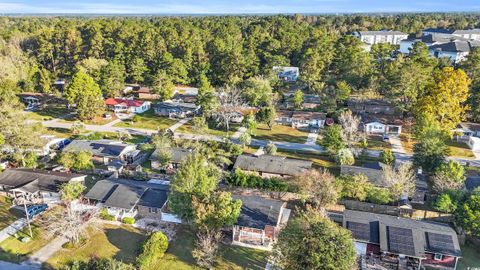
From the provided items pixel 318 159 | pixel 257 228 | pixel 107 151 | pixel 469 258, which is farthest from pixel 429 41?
pixel 257 228

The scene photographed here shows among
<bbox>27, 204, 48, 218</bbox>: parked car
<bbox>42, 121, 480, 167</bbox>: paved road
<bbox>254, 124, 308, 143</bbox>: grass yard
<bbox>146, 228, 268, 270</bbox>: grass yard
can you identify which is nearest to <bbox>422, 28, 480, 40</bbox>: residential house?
<bbox>254, 124, 308, 143</bbox>: grass yard

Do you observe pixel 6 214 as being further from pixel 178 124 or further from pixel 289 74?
pixel 289 74

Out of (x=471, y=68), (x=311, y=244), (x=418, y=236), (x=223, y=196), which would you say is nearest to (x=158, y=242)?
(x=223, y=196)

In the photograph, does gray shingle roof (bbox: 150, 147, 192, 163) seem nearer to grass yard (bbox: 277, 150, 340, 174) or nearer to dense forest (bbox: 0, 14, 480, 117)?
grass yard (bbox: 277, 150, 340, 174)

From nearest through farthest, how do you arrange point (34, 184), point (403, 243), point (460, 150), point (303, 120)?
point (403, 243) → point (34, 184) → point (460, 150) → point (303, 120)

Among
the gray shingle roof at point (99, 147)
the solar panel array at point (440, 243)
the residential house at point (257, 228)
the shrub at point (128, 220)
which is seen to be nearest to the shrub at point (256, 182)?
the residential house at point (257, 228)

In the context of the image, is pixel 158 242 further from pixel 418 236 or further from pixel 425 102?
pixel 425 102
